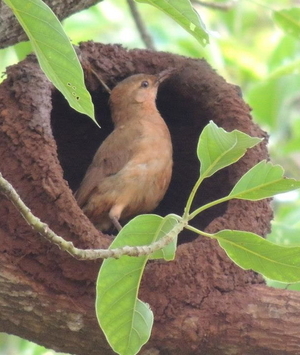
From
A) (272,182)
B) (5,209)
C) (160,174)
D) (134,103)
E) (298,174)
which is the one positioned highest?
(298,174)

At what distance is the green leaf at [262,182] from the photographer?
2.70m

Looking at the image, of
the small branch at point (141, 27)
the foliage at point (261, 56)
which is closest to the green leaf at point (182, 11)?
the foliage at point (261, 56)

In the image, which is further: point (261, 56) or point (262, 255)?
point (261, 56)

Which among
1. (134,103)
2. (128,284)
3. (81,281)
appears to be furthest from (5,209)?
(134,103)

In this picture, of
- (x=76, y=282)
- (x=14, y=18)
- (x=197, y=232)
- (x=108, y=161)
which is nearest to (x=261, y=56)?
(x=108, y=161)

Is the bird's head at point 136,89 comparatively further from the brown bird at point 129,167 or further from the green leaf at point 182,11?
the green leaf at point 182,11

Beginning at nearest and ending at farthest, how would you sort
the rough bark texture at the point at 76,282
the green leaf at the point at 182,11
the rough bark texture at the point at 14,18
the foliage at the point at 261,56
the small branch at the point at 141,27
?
the green leaf at the point at 182,11 → the rough bark texture at the point at 76,282 → the rough bark texture at the point at 14,18 → the foliage at the point at 261,56 → the small branch at the point at 141,27

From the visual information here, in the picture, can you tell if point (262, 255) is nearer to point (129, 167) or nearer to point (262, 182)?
point (262, 182)

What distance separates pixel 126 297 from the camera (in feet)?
9.12

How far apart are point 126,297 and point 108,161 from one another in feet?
5.13

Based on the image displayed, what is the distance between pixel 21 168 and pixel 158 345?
36.9 inches

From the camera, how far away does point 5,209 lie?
3.25m

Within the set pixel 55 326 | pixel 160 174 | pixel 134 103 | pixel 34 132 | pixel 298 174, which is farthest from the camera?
pixel 298 174

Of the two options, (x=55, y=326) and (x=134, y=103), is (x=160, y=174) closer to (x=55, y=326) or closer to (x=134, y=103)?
(x=134, y=103)
